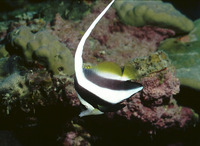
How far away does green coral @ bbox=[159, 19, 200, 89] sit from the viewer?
12.9 ft

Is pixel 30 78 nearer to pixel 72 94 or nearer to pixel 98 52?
pixel 72 94

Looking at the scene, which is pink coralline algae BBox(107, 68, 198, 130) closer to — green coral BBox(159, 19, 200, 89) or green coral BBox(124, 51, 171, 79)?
green coral BBox(124, 51, 171, 79)

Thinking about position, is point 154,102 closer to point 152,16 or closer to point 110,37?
point 110,37

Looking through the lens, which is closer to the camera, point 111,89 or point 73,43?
point 111,89

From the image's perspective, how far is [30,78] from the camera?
301cm

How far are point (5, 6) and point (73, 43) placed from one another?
308 inches

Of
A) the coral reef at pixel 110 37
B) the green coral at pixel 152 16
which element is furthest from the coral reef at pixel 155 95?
the green coral at pixel 152 16

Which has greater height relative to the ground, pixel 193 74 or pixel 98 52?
pixel 98 52

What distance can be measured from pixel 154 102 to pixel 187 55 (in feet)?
7.38

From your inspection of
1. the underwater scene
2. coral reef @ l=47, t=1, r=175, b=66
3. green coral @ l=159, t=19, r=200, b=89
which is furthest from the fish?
green coral @ l=159, t=19, r=200, b=89

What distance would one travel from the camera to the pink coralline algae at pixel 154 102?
275cm

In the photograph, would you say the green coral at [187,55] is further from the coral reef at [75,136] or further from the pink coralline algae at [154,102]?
the coral reef at [75,136]

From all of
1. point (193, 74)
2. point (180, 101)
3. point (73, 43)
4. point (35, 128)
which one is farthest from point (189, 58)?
point (35, 128)

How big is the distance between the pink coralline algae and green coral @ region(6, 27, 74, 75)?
1.28 m
